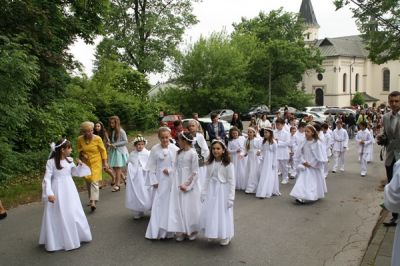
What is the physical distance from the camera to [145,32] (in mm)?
40656

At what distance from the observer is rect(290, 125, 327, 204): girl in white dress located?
985 centimetres

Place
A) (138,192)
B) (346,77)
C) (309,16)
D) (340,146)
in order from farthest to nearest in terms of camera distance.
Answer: (309,16) < (346,77) < (340,146) < (138,192)

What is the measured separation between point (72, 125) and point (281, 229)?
Result: 33.9 ft

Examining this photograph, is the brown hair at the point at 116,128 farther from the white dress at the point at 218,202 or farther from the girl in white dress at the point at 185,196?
the white dress at the point at 218,202

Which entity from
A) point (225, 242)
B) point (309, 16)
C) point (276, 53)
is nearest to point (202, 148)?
point (225, 242)

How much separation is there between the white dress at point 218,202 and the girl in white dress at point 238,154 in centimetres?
475

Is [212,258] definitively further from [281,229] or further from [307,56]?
[307,56]

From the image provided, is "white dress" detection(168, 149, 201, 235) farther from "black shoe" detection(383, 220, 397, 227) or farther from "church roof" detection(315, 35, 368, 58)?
"church roof" detection(315, 35, 368, 58)

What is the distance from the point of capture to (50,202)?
255 inches

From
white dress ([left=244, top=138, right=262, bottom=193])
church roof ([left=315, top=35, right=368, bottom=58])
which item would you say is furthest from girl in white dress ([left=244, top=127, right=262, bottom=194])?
church roof ([left=315, top=35, right=368, bottom=58])

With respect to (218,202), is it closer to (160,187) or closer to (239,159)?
(160,187)

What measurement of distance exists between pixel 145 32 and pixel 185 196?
35.6 meters

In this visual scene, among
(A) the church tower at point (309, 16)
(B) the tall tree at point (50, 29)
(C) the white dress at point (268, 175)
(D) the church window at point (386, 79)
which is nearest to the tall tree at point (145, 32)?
(B) the tall tree at point (50, 29)

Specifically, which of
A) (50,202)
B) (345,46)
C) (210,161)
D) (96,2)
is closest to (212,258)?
(210,161)
